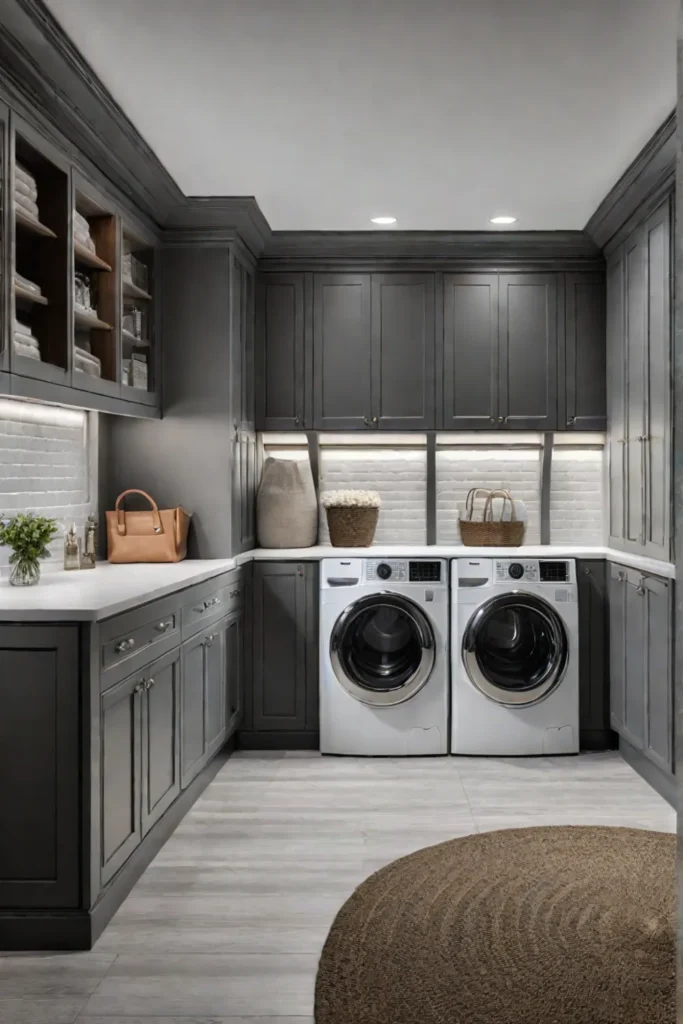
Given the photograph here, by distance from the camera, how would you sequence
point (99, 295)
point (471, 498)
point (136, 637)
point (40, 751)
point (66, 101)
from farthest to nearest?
point (471, 498), point (99, 295), point (66, 101), point (136, 637), point (40, 751)

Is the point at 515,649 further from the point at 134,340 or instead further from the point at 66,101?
the point at 66,101

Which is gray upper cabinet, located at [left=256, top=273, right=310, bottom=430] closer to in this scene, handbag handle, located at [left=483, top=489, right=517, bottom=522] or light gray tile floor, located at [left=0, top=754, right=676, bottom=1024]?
handbag handle, located at [left=483, top=489, right=517, bottom=522]

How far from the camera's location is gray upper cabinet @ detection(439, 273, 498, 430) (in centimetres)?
507

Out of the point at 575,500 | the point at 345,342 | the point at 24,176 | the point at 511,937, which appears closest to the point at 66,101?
the point at 24,176

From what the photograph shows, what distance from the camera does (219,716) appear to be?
4.24 meters

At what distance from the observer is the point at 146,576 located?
3.64 metres

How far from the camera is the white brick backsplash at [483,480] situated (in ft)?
17.7

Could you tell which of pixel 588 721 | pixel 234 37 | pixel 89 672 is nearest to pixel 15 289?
pixel 234 37

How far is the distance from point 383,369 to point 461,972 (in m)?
3.30

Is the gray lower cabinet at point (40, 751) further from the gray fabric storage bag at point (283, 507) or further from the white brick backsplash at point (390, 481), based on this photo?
the white brick backsplash at point (390, 481)

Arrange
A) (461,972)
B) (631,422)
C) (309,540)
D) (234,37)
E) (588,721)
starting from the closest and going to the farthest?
1. (461,972)
2. (234,37)
3. (631,422)
4. (588,721)
5. (309,540)

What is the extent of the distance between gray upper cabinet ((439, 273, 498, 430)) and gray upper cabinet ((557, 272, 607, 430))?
39 cm

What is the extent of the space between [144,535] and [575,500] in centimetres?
253

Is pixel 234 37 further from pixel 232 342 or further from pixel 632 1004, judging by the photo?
pixel 632 1004
